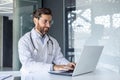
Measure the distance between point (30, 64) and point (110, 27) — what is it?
7.99 ft

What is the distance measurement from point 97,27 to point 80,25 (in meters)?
0.40

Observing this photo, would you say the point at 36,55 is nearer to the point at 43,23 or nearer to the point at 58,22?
the point at 43,23

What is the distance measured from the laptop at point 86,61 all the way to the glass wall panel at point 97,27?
2.15m

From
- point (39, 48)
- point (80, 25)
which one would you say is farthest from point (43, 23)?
point (80, 25)

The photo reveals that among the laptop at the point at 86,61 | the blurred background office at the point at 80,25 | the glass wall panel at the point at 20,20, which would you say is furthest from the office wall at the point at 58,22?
the laptop at the point at 86,61

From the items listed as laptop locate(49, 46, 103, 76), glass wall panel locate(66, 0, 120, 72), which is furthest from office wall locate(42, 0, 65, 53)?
laptop locate(49, 46, 103, 76)

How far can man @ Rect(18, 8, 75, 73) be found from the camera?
199 centimetres

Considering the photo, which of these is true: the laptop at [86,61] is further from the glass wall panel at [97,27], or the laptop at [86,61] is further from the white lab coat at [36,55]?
the glass wall panel at [97,27]

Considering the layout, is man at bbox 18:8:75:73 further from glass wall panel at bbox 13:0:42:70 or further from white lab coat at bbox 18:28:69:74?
glass wall panel at bbox 13:0:42:70

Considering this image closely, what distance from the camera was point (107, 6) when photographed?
420 cm

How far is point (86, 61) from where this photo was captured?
1.85m

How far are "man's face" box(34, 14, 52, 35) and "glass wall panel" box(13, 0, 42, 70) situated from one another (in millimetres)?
2808

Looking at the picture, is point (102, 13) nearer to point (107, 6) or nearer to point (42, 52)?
point (107, 6)

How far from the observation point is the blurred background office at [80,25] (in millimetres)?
4125
